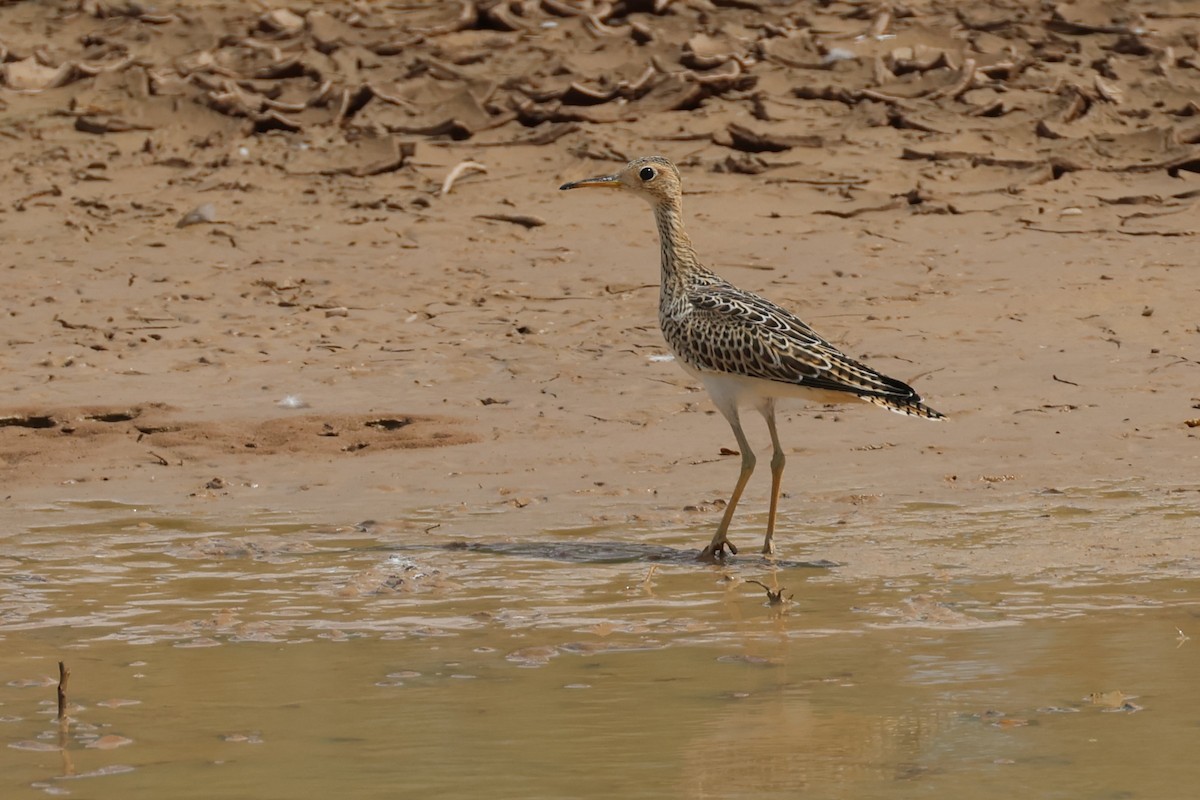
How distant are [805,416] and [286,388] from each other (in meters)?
2.43

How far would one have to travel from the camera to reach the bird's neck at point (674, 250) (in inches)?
294

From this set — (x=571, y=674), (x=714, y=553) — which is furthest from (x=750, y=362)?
(x=571, y=674)

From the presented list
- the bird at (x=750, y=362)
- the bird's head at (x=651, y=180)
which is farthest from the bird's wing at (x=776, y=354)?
the bird's head at (x=651, y=180)

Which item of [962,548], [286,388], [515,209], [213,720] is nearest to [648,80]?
[515,209]

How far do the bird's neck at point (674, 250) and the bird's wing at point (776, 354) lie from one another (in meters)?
0.43

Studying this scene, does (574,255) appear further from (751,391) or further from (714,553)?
(714,553)

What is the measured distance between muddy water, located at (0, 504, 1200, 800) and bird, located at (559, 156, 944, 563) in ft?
1.36

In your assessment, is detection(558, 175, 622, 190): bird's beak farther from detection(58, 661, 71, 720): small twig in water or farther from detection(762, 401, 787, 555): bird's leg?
detection(58, 661, 71, 720): small twig in water

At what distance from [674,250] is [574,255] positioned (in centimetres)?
342

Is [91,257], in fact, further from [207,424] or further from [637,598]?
[637,598]

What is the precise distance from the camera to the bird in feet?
21.6

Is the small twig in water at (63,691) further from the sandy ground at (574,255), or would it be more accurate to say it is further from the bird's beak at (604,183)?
the bird's beak at (604,183)

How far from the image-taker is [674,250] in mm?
7516

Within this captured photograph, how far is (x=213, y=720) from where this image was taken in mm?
4727
